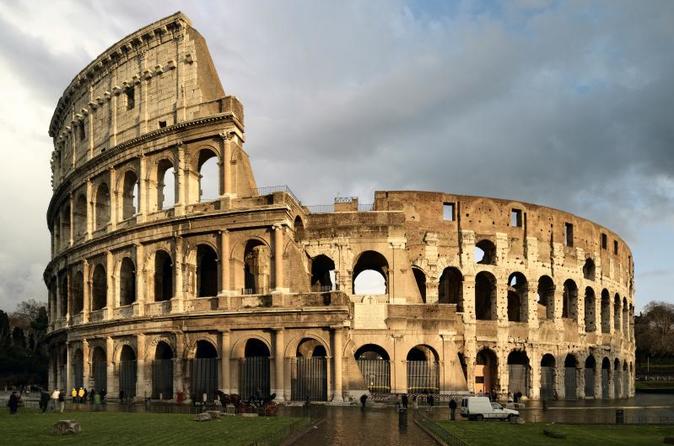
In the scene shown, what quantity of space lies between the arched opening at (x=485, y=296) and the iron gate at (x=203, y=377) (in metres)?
16.0

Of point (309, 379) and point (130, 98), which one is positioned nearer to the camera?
point (309, 379)

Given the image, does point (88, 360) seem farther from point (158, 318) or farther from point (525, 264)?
point (525, 264)

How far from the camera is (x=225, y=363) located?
34.9 m

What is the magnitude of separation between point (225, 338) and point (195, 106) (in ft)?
38.5

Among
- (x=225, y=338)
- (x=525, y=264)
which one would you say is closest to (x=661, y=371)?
(x=525, y=264)

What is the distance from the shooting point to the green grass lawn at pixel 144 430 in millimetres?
18688

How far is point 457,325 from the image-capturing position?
40406mm

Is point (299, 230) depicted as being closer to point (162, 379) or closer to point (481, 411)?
point (162, 379)

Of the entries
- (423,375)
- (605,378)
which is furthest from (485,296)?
(605,378)

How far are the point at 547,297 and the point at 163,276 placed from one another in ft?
73.8

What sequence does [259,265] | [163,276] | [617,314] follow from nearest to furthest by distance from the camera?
[259,265] → [163,276] → [617,314]

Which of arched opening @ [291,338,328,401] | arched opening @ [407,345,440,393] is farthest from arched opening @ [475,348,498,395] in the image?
Answer: arched opening @ [291,338,328,401]

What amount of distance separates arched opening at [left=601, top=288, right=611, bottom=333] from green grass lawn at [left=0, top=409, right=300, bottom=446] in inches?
1218

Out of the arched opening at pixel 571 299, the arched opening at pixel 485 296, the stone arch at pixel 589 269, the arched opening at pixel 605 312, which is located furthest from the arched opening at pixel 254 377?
the arched opening at pixel 605 312
